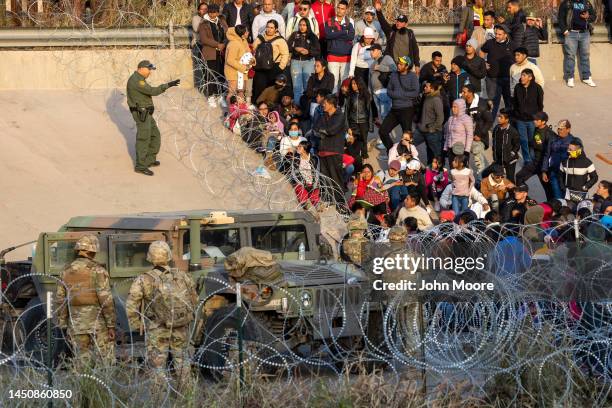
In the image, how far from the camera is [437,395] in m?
11.9

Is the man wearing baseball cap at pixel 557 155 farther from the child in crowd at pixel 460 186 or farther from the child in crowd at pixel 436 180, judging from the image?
the child in crowd at pixel 436 180

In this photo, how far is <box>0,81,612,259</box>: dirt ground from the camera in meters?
20.8

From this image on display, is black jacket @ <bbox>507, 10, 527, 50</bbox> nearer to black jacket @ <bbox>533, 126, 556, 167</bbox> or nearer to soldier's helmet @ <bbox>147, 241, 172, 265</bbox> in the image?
black jacket @ <bbox>533, 126, 556, 167</bbox>

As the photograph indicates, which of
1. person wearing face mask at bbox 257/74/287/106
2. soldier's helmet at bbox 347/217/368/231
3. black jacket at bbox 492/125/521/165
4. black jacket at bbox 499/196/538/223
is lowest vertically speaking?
black jacket at bbox 499/196/538/223

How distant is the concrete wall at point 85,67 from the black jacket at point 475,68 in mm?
4309

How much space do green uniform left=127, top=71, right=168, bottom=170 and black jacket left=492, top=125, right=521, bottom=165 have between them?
4.56 metres

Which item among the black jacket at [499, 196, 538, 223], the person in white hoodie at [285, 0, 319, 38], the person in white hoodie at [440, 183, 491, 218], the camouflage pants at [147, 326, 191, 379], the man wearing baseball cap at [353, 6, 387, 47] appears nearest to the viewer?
the camouflage pants at [147, 326, 191, 379]

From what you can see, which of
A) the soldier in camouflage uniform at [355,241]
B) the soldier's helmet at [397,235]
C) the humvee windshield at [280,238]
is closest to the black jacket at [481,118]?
the soldier in camouflage uniform at [355,241]

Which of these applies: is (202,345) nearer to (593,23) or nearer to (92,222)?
(92,222)

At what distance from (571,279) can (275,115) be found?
31.5ft

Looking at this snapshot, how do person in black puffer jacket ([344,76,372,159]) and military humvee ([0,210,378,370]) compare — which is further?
person in black puffer jacket ([344,76,372,159])

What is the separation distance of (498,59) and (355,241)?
7.16 meters

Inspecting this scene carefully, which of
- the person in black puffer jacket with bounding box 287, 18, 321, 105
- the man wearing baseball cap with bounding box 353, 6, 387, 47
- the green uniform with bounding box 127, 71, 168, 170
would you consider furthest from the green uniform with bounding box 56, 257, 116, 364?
the man wearing baseball cap with bounding box 353, 6, 387, 47

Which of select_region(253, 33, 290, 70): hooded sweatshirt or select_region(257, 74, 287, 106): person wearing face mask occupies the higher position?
select_region(253, 33, 290, 70): hooded sweatshirt
